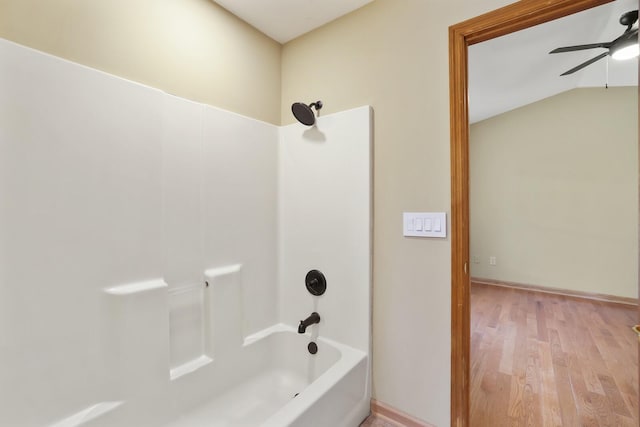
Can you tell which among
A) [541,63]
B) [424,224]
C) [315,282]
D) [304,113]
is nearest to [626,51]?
[541,63]

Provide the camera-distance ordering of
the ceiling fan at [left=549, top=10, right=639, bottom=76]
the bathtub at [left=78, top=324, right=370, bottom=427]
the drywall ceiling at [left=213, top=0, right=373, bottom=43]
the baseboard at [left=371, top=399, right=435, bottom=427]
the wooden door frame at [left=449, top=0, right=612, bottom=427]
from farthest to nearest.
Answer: the ceiling fan at [left=549, top=10, right=639, bottom=76] → the drywall ceiling at [left=213, top=0, right=373, bottom=43] → the baseboard at [left=371, top=399, right=435, bottom=427] → the wooden door frame at [left=449, top=0, right=612, bottom=427] → the bathtub at [left=78, top=324, right=370, bottom=427]

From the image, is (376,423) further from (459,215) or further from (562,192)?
(562,192)

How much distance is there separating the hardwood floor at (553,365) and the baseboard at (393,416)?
1.51ft

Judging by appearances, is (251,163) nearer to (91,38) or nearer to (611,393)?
(91,38)

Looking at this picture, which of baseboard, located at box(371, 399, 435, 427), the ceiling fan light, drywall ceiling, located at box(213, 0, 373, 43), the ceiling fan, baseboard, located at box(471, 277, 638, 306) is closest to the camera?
baseboard, located at box(371, 399, 435, 427)

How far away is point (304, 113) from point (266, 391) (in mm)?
1709

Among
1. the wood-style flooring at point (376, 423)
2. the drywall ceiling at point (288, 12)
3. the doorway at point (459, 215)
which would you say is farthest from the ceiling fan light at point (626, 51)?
the wood-style flooring at point (376, 423)

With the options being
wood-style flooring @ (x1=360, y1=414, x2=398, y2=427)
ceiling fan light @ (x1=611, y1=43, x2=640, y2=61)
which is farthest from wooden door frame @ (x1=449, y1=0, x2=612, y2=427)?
ceiling fan light @ (x1=611, y1=43, x2=640, y2=61)

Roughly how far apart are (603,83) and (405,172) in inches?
168

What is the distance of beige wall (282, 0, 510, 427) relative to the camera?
4.61 feet

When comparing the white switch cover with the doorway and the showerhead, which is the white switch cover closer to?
the doorway

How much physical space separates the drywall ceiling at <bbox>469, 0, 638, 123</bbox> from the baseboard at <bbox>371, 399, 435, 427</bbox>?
2.76m

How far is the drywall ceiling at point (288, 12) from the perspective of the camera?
1614 mm

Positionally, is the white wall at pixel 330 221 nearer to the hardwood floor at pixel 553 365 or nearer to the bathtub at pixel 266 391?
the bathtub at pixel 266 391
